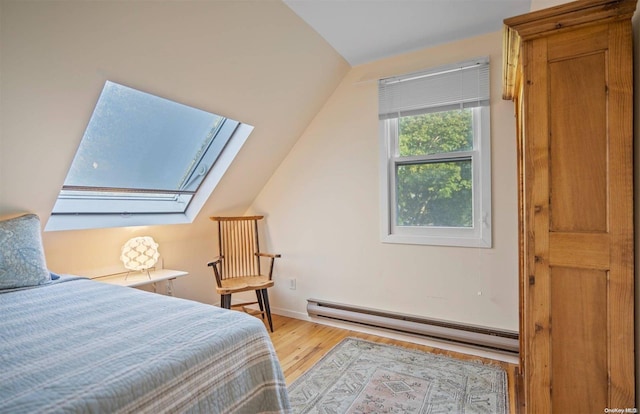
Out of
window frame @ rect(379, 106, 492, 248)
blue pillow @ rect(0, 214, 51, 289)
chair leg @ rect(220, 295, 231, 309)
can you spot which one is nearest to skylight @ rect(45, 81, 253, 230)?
blue pillow @ rect(0, 214, 51, 289)

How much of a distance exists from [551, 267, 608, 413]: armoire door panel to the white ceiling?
1.77 metres

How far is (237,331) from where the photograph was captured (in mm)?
1279

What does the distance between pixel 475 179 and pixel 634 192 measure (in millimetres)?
1467

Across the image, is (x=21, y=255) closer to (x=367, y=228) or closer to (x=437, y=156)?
(x=367, y=228)

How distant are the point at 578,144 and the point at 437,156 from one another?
154 cm

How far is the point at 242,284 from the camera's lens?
2953 millimetres

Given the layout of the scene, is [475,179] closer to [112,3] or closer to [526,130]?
[526,130]

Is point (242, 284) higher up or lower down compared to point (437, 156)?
lower down

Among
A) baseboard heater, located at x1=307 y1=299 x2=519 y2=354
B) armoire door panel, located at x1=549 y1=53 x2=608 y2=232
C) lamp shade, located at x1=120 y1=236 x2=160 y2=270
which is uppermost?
armoire door panel, located at x1=549 y1=53 x2=608 y2=232

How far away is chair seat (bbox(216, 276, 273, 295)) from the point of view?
9.32 feet

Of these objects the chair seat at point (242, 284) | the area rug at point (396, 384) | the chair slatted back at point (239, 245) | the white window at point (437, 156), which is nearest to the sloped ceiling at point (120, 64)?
the white window at point (437, 156)

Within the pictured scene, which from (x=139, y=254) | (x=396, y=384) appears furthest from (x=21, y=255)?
(x=396, y=384)

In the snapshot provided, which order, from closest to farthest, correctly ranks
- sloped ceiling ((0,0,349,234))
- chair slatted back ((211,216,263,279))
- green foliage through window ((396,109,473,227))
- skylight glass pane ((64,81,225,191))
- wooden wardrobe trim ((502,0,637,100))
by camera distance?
wooden wardrobe trim ((502,0,637,100)) → sloped ceiling ((0,0,349,234)) → skylight glass pane ((64,81,225,191)) → green foliage through window ((396,109,473,227)) → chair slatted back ((211,216,263,279))

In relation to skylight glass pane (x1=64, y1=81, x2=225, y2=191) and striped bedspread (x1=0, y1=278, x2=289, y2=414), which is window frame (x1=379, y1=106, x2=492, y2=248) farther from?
striped bedspread (x1=0, y1=278, x2=289, y2=414)
